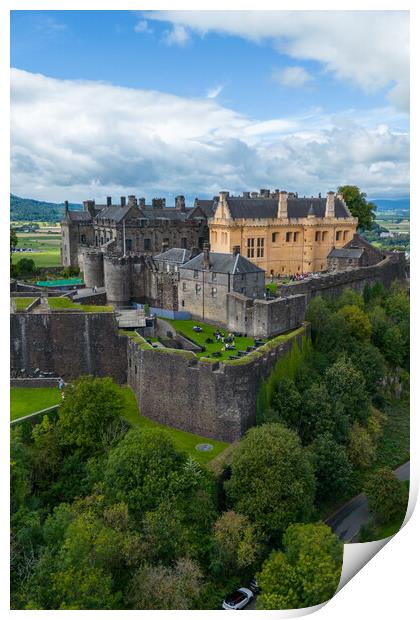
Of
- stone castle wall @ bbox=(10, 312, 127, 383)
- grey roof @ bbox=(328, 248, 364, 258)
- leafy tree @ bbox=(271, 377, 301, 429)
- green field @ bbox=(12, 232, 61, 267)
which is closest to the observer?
leafy tree @ bbox=(271, 377, 301, 429)

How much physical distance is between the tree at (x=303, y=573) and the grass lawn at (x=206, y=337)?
908 centimetres

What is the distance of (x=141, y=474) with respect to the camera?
17531 millimetres

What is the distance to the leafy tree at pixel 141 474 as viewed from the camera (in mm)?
17281

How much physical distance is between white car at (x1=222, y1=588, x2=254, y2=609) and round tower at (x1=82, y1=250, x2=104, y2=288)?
72.7 ft

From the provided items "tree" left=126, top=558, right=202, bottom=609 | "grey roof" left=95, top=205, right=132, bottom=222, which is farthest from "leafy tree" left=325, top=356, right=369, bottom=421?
"grey roof" left=95, top=205, right=132, bottom=222

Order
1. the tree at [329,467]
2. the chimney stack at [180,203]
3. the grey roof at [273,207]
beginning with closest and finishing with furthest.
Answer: the tree at [329,467]
the grey roof at [273,207]
the chimney stack at [180,203]

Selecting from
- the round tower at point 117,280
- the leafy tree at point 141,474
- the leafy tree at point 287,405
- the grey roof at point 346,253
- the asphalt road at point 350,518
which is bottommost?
the asphalt road at point 350,518

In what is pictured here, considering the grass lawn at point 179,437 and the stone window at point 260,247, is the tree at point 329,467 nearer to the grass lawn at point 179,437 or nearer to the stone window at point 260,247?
the grass lawn at point 179,437

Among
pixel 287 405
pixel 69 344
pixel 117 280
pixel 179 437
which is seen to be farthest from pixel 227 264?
pixel 179 437

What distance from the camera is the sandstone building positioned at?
1485 inches

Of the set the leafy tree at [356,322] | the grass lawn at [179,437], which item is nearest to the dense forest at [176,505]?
the grass lawn at [179,437]

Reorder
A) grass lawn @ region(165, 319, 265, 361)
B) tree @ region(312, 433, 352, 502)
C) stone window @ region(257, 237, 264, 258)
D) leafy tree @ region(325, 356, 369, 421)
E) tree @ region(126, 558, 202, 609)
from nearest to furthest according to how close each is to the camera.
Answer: tree @ region(126, 558, 202, 609)
tree @ region(312, 433, 352, 502)
grass lawn @ region(165, 319, 265, 361)
leafy tree @ region(325, 356, 369, 421)
stone window @ region(257, 237, 264, 258)

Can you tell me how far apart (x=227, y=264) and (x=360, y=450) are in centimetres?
1161

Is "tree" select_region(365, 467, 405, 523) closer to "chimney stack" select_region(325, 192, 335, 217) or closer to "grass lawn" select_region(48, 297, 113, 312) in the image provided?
"grass lawn" select_region(48, 297, 113, 312)
